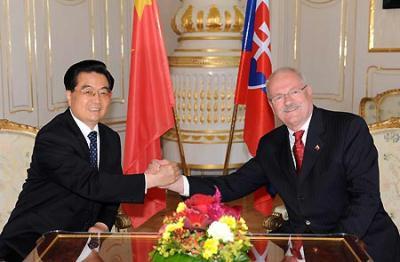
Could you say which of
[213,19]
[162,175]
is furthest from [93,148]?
[213,19]

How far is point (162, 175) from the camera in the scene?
251cm

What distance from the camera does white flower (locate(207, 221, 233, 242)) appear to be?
Answer: 1.46 metres

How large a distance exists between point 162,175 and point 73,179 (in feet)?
1.35

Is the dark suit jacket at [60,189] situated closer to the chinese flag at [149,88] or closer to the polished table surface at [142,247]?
the polished table surface at [142,247]

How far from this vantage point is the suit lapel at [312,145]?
235cm

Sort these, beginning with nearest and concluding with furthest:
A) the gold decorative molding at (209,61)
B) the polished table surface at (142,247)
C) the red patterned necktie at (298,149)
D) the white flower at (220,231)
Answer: the white flower at (220,231) < the polished table surface at (142,247) < the red patterned necktie at (298,149) < the gold decorative molding at (209,61)

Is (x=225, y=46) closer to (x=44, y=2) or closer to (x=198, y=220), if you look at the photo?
(x=44, y=2)

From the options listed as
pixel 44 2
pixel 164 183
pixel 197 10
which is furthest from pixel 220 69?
pixel 164 183

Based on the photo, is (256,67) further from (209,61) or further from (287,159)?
(287,159)

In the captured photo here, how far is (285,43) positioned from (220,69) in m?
1.09

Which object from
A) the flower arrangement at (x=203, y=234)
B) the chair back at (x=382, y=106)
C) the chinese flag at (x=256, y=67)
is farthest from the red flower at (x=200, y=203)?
the chair back at (x=382, y=106)

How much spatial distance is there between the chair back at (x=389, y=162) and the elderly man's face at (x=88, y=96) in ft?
4.23

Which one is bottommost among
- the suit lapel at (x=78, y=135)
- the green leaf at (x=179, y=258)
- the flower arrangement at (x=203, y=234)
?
the green leaf at (x=179, y=258)

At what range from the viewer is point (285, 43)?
5.93 meters
